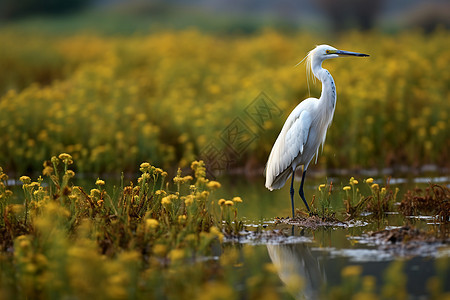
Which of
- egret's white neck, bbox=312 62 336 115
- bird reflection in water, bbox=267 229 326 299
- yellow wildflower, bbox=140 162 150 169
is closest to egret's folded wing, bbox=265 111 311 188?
egret's white neck, bbox=312 62 336 115

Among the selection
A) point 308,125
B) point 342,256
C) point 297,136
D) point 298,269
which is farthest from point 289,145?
point 298,269

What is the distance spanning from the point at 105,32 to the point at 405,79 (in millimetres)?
20943

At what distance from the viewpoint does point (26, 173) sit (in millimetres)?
11625

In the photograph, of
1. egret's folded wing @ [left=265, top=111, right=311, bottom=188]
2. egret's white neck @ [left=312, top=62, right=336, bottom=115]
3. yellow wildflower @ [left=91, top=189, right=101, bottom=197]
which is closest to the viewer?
yellow wildflower @ [left=91, top=189, right=101, bottom=197]

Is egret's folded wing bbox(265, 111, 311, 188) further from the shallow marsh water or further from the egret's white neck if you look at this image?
the shallow marsh water

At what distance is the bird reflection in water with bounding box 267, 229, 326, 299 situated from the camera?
16.3 feet

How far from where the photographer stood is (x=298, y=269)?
5.68 m

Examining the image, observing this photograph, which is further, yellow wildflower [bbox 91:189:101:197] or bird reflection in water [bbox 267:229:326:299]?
yellow wildflower [bbox 91:189:101:197]

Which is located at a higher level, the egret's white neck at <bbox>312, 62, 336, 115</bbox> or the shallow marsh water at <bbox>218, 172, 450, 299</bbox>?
the egret's white neck at <bbox>312, 62, 336, 115</bbox>

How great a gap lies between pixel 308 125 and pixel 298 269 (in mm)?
2558

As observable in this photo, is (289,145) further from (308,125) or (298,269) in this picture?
(298,269)

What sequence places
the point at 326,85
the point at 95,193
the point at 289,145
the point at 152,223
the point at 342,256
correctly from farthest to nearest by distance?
1. the point at 289,145
2. the point at 326,85
3. the point at 95,193
4. the point at 342,256
5. the point at 152,223

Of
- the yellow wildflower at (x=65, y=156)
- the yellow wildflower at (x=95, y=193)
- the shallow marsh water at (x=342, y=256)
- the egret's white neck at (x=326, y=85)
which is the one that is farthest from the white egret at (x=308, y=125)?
the yellow wildflower at (x=65, y=156)

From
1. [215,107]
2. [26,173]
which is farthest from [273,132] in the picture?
[26,173]
